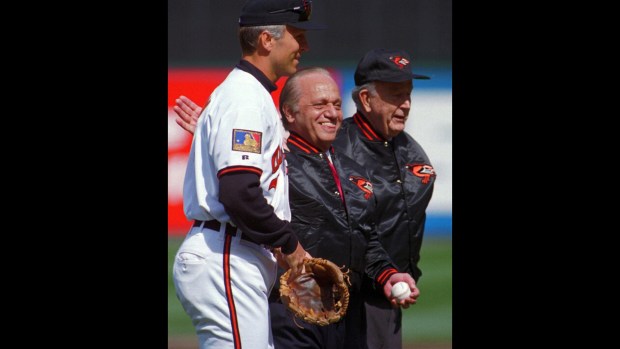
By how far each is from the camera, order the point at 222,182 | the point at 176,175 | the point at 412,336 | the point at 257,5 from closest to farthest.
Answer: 1. the point at 222,182
2. the point at 257,5
3. the point at 176,175
4. the point at 412,336

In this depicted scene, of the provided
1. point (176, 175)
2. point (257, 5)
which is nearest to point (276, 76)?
point (257, 5)

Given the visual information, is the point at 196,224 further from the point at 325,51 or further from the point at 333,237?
the point at 325,51

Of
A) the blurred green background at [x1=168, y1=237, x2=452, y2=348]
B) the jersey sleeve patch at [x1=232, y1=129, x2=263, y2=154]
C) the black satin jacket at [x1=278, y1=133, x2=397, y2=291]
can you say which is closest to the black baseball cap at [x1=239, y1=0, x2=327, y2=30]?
the jersey sleeve patch at [x1=232, y1=129, x2=263, y2=154]

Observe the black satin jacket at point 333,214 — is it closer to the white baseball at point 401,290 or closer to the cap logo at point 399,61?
the white baseball at point 401,290

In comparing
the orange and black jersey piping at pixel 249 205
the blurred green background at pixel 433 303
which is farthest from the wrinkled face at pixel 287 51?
the blurred green background at pixel 433 303

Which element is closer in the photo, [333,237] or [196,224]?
[196,224]

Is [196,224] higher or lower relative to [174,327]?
higher

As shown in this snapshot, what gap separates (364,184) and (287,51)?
988 mm

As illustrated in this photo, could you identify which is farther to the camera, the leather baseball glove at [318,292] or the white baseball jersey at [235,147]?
the leather baseball glove at [318,292]

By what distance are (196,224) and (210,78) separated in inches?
125

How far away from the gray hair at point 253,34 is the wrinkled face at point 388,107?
1246 millimetres

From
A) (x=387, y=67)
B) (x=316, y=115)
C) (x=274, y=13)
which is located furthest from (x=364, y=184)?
(x=274, y=13)

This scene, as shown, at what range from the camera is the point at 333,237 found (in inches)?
154

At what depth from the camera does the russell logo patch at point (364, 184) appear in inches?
162
